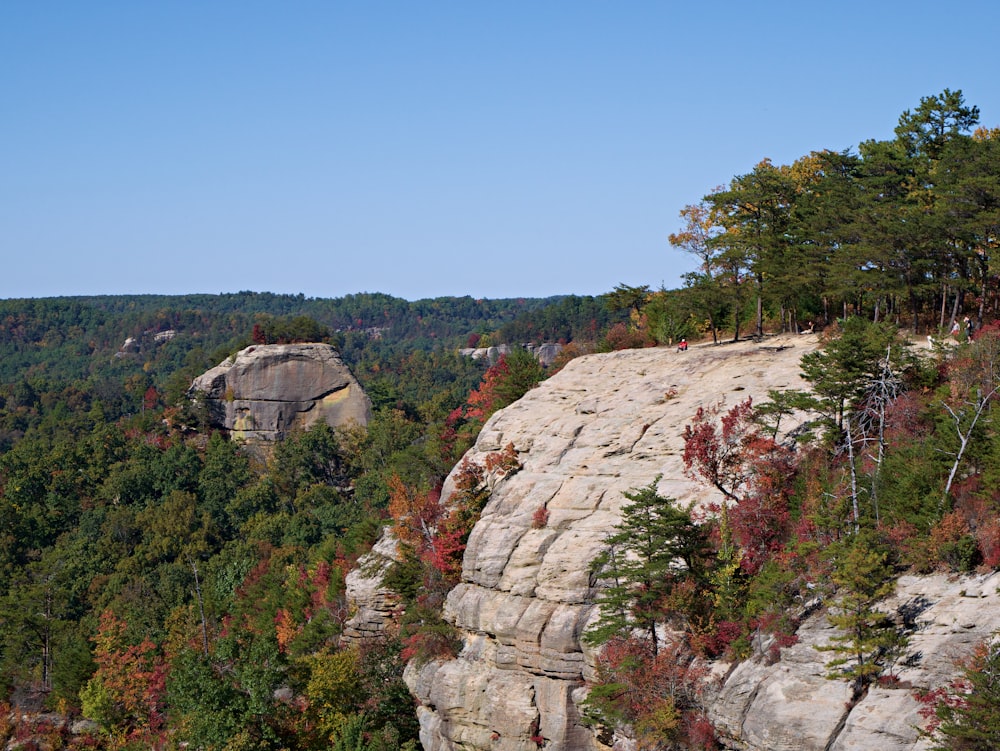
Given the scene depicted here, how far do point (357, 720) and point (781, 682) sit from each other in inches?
809

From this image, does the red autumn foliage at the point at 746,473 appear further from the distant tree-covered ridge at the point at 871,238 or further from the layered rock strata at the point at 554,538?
the distant tree-covered ridge at the point at 871,238

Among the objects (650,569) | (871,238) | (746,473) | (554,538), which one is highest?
(871,238)

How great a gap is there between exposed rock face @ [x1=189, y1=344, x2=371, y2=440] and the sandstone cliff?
68357 millimetres

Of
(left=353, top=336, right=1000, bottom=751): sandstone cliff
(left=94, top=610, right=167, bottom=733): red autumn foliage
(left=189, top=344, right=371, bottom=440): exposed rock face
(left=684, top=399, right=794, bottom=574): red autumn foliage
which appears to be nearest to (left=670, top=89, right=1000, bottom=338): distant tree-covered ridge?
(left=353, top=336, right=1000, bottom=751): sandstone cliff

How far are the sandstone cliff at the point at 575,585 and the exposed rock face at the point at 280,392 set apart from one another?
224 ft

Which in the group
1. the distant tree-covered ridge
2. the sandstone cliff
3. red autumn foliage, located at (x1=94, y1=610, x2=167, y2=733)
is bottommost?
red autumn foliage, located at (x1=94, y1=610, x2=167, y2=733)

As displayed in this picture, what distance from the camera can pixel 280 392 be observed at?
116 m

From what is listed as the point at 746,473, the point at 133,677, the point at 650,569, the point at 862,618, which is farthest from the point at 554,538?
the point at 133,677

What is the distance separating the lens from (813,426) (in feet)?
122

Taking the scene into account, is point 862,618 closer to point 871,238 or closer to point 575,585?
point 575,585

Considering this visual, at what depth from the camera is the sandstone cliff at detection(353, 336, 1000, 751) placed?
30.2m

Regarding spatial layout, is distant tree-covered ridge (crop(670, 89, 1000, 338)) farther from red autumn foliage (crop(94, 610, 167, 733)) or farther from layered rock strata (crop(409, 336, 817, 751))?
red autumn foliage (crop(94, 610, 167, 733))

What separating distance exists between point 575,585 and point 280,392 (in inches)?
3208

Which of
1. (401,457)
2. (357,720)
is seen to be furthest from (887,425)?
(401,457)
